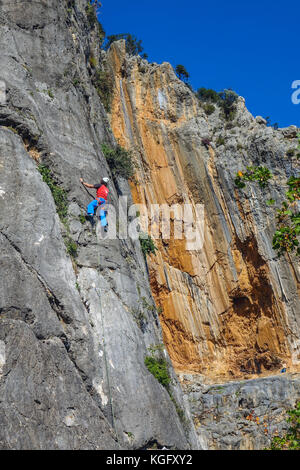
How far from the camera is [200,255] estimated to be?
2656 centimetres

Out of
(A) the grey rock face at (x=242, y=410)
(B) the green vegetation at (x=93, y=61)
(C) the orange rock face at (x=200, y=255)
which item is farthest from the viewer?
(B) the green vegetation at (x=93, y=61)

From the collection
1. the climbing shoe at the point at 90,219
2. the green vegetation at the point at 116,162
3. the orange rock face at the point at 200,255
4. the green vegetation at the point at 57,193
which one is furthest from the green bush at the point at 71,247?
the orange rock face at the point at 200,255

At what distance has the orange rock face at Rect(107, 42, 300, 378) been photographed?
2498 cm

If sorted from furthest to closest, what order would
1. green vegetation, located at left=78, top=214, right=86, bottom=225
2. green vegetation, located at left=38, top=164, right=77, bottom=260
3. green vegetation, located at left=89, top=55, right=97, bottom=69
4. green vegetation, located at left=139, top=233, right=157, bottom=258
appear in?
1. green vegetation, located at left=89, top=55, right=97, bottom=69
2. green vegetation, located at left=139, top=233, right=157, bottom=258
3. green vegetation, located at left=78, top=214, right=86, bottom=225
4. green vegetation, located at left=38, top=164, right=77, bottom=260

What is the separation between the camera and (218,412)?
70.5 feet

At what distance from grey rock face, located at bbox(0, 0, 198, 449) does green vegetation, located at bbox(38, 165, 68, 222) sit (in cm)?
24

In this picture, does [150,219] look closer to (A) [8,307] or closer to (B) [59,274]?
(B) [59,274]

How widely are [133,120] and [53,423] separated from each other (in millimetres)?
20402

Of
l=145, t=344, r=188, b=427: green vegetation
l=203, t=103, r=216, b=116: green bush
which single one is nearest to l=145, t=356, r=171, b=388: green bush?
l=145, t=344, r=188, b=427: green vegetation

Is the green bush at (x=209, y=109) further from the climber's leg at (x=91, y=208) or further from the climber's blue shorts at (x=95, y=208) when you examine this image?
the climber's leg at (x=91, y=208)

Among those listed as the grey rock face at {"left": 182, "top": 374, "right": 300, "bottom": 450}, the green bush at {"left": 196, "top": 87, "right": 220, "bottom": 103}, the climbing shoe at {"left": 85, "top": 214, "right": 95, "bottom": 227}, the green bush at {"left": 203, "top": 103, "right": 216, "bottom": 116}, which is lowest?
the grey rock face at {"left": 182, "top": 374, "right": 300, "bottom": 450}

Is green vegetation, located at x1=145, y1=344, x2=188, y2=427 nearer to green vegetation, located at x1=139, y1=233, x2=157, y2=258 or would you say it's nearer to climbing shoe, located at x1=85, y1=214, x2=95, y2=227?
climbing shoe, located at x1=85, y1=214, x2=95, y2=227

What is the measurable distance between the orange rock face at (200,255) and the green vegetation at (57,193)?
9.35 metres

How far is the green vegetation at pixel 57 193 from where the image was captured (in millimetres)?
16250
